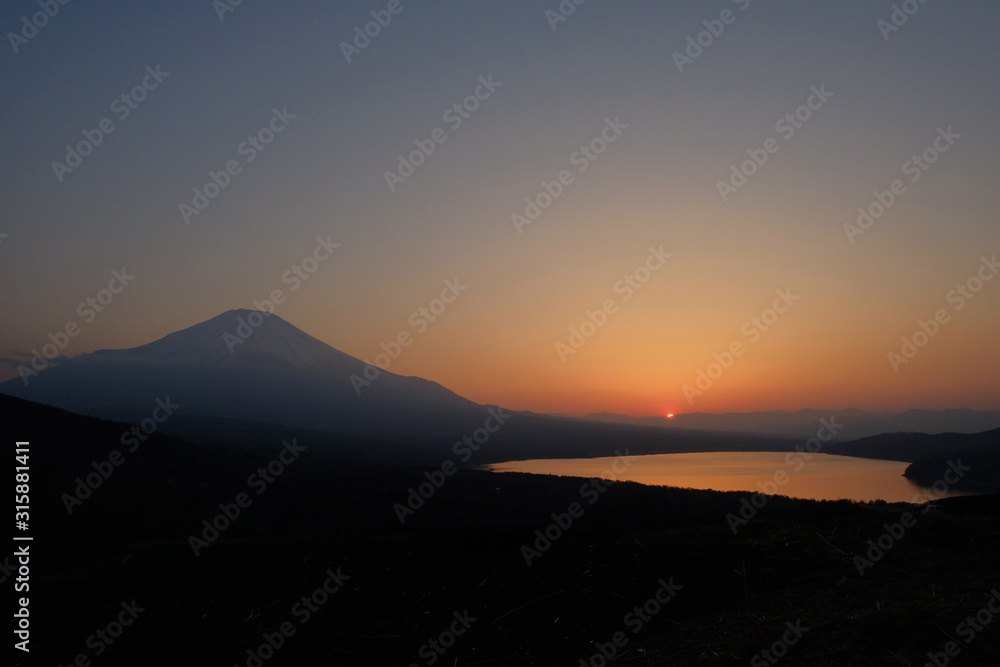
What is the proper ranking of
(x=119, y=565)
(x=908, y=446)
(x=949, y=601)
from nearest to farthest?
(x=949, y=601)
(x=119, y=565)
(x=908, y=446)

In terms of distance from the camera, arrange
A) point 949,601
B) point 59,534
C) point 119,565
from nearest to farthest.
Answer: point 949,601
point 119,565
point 59,534

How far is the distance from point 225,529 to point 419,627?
1450 cm

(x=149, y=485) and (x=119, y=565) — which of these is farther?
(x=149, y=485)

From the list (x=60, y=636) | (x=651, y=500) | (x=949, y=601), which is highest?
(x=651, y=500)

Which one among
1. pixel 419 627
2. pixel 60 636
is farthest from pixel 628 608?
pixel 60 636

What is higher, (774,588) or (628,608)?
(774,588)

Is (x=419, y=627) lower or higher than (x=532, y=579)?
lower

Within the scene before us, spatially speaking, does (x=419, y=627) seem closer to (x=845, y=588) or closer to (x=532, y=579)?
(x=532, y=579)

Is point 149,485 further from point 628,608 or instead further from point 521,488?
point 628,608

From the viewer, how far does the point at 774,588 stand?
27.7 feet

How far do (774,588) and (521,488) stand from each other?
26.8 meters

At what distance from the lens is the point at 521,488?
114 ft

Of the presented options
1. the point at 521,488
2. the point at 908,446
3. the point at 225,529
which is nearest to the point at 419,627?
the point at 225,529

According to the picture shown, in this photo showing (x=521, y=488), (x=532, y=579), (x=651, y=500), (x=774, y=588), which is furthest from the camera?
(x=521, y=488)
